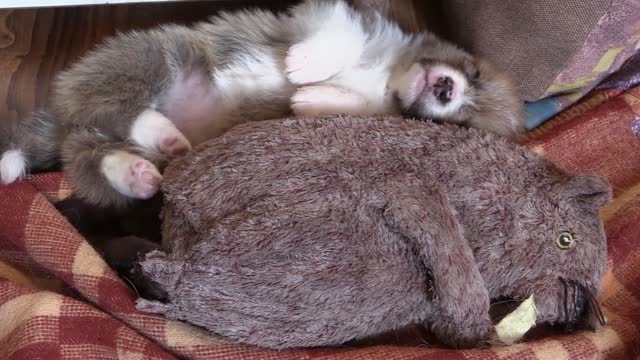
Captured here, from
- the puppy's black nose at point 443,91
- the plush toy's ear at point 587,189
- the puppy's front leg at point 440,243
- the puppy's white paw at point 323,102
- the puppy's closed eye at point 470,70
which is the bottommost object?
the puppy's front leg at point 440,243

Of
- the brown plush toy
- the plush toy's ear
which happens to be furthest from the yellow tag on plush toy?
the plush toy's ear

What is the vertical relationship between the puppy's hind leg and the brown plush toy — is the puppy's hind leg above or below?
below

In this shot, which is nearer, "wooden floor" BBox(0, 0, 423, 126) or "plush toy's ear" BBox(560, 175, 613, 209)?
"plush toy's ear" BBox(560, 175, 613, 209)

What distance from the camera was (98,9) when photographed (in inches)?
68.7

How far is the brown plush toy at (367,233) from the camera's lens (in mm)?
1017

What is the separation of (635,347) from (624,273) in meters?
0.18

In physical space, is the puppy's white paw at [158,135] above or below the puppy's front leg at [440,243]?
below

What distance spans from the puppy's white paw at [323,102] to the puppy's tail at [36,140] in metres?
0.49

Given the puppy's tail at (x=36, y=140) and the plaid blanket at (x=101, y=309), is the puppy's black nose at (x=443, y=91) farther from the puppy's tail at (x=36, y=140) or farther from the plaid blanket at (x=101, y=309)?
the puppy's tail at (x=36, y=140)

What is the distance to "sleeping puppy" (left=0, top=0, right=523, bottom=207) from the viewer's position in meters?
1.32

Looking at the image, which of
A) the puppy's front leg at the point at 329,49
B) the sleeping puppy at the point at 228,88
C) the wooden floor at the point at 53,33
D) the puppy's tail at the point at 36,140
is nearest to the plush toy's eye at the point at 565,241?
the sleeping puppy at the point at 228,88

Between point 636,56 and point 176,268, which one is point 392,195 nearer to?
point 176,268

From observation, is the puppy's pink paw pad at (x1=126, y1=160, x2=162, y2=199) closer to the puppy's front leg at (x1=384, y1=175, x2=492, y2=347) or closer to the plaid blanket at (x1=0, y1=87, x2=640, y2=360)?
the plaid blanket at (x1=0, y1=87, x2=640, y2=360)

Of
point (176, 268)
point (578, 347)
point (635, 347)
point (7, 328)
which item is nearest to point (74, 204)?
point (7, 328)
